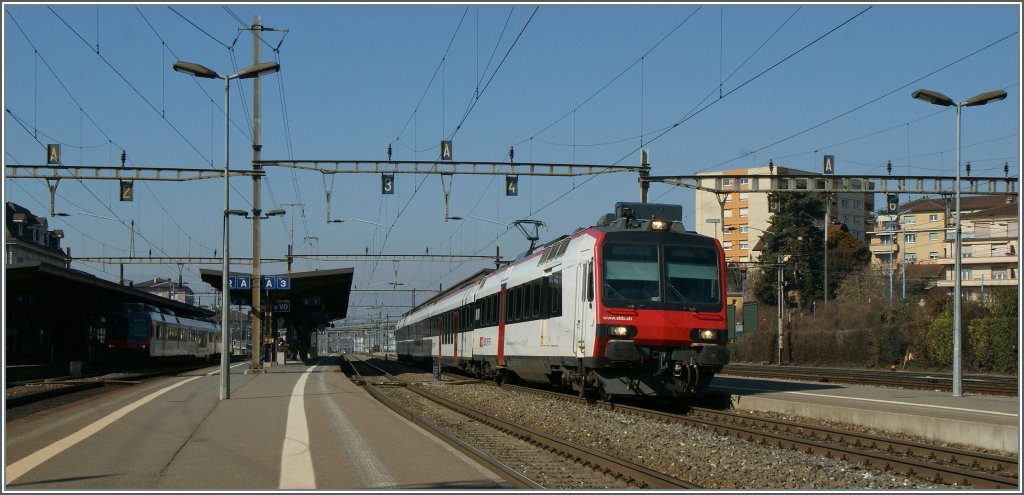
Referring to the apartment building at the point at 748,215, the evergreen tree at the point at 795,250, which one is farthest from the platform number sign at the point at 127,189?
the apartment building at the point at 748,215

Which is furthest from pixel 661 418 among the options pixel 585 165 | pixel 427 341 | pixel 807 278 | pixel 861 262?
pixel 861 262

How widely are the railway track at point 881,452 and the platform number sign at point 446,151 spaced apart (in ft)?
51.5

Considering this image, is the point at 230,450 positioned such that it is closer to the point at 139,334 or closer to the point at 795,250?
the point at 139,334

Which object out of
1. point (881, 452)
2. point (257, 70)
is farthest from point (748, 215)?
point (881, 452)

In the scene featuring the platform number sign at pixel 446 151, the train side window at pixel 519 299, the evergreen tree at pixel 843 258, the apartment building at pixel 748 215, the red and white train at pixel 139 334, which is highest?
the apartment building at pixel 748 215

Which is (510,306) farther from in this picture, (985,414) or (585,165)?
(985,414)

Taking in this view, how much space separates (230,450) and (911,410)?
11.4m

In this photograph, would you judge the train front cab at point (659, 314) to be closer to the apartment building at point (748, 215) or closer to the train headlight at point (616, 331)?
the train headlight at point (616, 331)

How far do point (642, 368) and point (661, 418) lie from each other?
148 centimetres

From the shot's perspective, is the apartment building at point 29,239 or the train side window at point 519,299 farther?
the apartment building at point 29,239

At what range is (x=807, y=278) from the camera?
75562 millimetres

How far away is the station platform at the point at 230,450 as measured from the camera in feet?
32.1

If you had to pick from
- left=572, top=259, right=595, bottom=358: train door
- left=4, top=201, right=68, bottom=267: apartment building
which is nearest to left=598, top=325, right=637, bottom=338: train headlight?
left=572, top=259, right=595, bottom=358: train door

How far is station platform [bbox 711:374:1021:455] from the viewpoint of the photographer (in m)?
14.0
